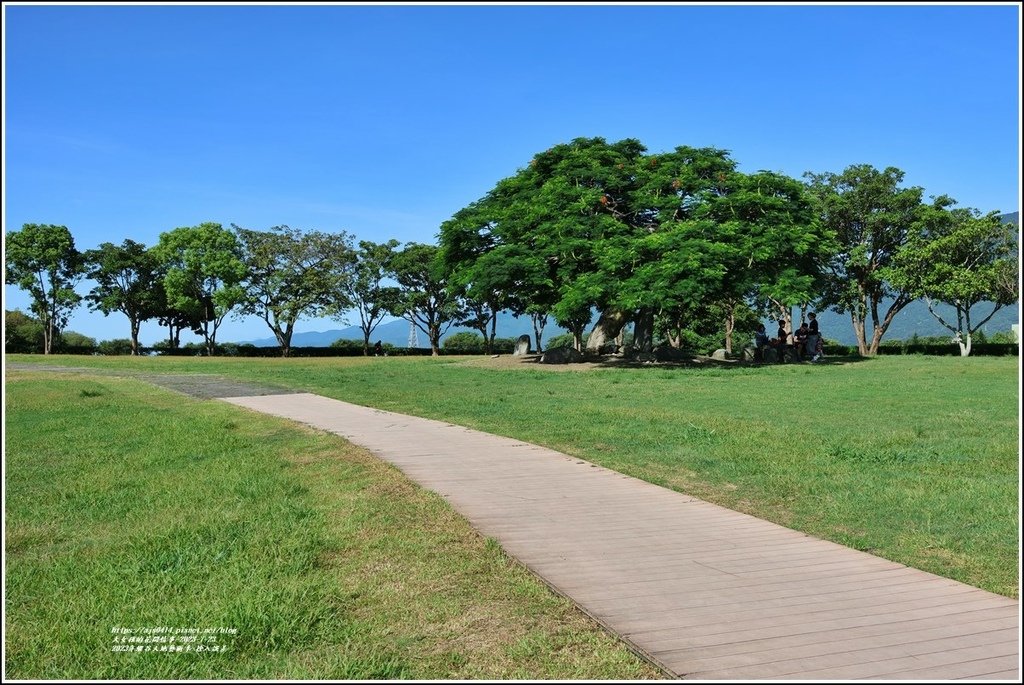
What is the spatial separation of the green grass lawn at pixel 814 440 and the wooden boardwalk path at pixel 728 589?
1.83 feet

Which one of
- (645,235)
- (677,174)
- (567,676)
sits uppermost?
(677,174)

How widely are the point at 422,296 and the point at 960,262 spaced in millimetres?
37844

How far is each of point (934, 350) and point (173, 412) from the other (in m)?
46.6

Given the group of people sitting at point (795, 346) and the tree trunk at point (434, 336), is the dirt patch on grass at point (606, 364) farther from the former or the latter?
the tree trunk at point (434, 336)

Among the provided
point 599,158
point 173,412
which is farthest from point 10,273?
point 173,412

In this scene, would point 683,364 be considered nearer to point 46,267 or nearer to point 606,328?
point 606,328

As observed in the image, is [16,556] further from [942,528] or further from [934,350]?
[934,350]

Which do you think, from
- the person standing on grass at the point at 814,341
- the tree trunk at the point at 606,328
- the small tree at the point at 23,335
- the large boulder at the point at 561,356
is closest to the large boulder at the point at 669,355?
the tree trunk at the point at 606,328

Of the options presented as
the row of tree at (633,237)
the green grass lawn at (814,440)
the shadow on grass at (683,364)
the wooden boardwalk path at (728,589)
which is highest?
the row of tree at (633,237)

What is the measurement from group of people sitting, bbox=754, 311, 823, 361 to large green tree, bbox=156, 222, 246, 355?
40.9 meters

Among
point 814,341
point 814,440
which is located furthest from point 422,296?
point 814,440

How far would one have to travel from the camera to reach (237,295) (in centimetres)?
5938

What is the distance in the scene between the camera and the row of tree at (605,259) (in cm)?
2842

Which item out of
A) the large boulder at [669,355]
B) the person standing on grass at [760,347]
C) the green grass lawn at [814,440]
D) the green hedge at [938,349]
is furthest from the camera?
the green hedge at [938,349]
